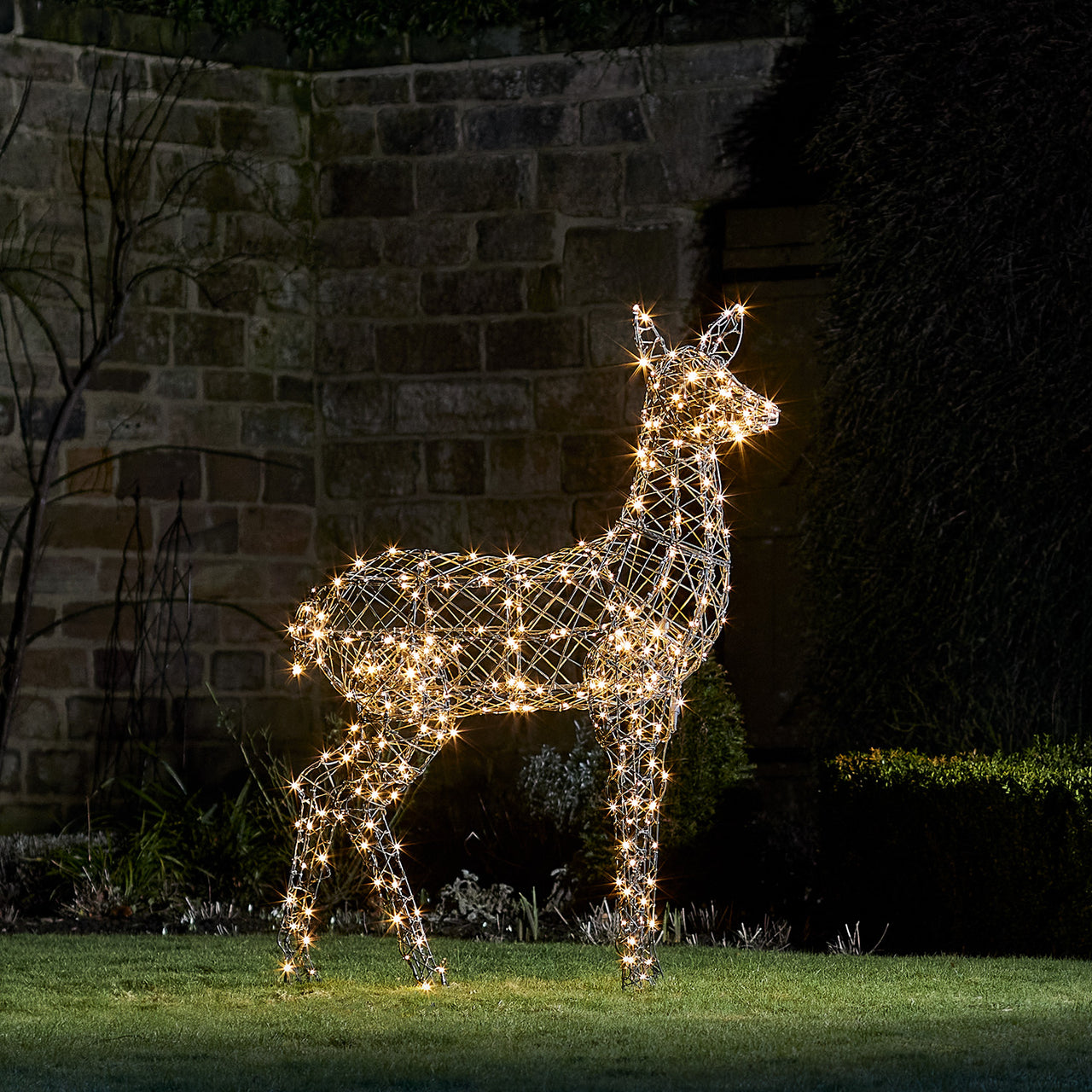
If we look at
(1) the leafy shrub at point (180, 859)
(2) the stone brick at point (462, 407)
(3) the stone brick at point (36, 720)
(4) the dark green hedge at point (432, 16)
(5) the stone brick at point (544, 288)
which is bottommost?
(1) the leafy shrub at point (180, 859)

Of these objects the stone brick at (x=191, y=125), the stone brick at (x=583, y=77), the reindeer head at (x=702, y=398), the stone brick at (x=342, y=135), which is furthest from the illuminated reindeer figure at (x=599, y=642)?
the stone brick at (x=191, y=125)

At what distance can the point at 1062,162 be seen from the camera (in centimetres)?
736

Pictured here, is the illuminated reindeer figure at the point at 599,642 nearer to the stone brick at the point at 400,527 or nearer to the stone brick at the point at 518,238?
the stone brick at the point at 400,527

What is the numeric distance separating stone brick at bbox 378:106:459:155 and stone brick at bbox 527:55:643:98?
0.54 meters

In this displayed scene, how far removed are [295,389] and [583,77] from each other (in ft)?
8.51

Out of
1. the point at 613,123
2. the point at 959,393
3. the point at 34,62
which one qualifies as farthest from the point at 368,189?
the point at 959,393

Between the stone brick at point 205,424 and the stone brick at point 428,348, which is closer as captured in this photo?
the stone brick at point 205,424

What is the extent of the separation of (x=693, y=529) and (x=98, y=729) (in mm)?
4878

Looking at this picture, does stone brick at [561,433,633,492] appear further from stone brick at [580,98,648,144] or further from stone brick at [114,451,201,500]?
stone brick at [114,451,201,500]

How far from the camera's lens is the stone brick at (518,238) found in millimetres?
8883

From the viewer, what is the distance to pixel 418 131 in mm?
9062

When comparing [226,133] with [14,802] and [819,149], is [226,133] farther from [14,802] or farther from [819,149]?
[14,802]

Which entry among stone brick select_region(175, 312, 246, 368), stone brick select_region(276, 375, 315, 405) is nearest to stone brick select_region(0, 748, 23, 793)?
stone brick select_region(175, 312, 246, 368)

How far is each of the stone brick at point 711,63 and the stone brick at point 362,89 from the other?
5.15 feet
